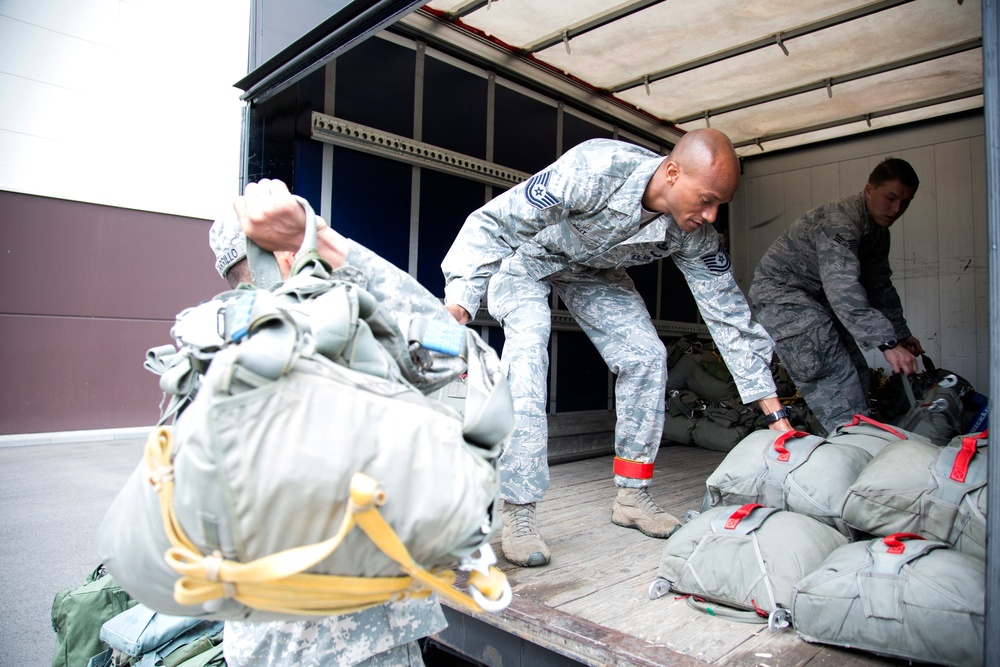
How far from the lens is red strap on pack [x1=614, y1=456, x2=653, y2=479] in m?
2.39

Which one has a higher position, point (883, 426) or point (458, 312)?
point (458, 312)

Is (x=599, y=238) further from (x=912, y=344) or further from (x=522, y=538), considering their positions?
(x=912, y=344)

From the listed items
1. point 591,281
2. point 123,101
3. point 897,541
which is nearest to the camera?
point 897,541

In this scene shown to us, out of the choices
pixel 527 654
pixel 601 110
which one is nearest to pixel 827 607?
pixel 527 654

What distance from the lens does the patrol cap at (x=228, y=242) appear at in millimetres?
1520

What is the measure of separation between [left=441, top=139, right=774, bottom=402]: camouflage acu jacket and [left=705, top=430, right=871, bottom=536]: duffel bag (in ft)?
1.02

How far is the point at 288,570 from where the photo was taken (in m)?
0.71

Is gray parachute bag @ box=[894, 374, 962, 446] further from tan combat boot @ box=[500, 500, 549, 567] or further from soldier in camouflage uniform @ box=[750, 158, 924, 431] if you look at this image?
tan combat boot @ box=[500, 500, 549, 567]

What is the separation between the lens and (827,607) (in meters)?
1.38

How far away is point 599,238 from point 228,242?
1324 millimetres

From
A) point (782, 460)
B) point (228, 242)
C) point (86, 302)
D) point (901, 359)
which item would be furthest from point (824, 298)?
point (86, 302)

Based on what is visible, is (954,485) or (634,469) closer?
(954,485)

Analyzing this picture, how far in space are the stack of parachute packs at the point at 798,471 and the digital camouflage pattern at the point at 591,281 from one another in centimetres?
29

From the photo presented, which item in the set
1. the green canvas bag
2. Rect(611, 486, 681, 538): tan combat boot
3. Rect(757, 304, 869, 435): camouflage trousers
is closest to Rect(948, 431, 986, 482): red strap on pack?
Rect(611, 486, 681, 538): tan combat boot
